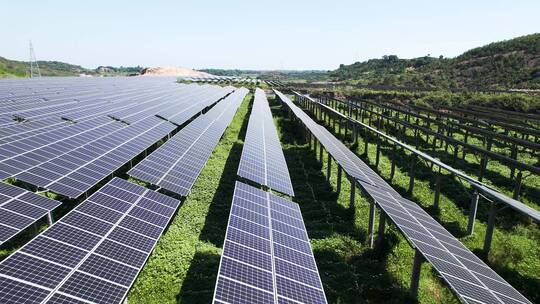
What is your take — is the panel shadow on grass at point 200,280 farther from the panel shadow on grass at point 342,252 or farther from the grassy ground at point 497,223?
the grassy ground at point 497,223

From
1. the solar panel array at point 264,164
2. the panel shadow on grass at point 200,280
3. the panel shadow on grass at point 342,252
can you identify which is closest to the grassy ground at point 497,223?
the panel shadow on grass at point 342,252

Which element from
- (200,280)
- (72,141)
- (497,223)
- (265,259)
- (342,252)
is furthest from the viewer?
(72,141)

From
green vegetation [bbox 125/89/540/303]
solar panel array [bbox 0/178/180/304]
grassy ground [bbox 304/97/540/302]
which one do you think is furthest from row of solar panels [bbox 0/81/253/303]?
grassy ground [bbox 304/97/540/302]

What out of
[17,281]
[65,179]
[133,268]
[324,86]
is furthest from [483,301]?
[324,86]

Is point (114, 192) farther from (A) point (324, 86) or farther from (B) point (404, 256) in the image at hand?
(A) point (324, 86)

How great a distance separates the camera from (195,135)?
992 inches

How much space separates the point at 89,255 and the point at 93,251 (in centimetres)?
21

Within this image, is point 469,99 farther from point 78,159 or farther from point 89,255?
point 89,255

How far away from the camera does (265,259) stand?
33.6 ft

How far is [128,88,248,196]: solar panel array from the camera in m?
15.1

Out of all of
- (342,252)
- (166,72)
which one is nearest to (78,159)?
(342,252)

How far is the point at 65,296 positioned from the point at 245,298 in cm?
358

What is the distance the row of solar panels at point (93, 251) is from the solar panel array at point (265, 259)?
2.20 meters

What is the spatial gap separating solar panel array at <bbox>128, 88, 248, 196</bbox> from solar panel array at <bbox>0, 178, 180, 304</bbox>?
2.31 m
